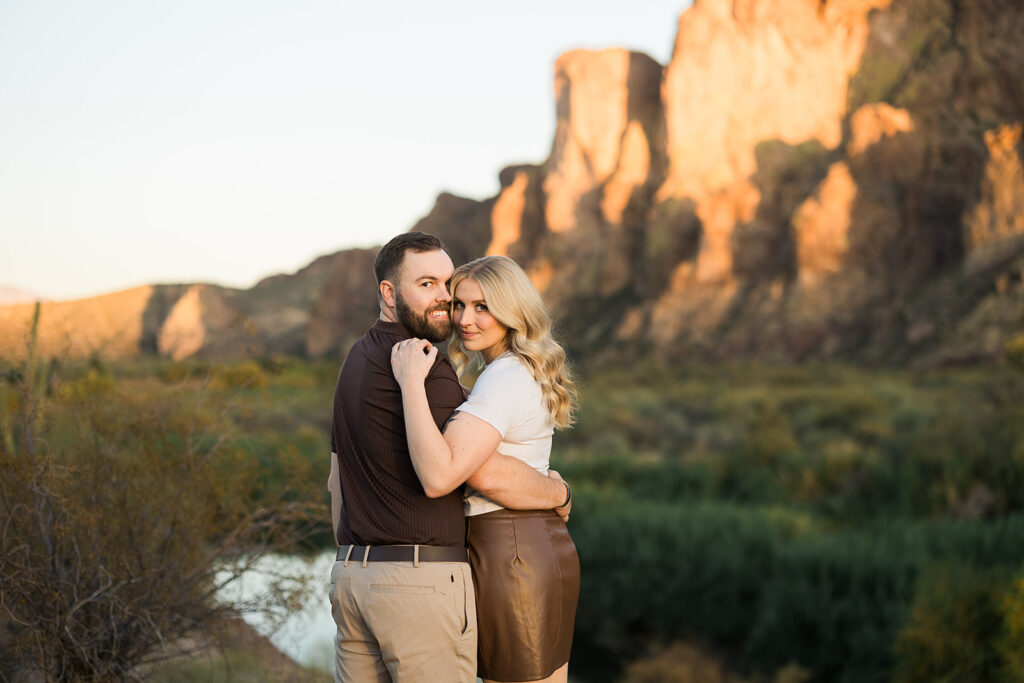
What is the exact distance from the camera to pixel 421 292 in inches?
103

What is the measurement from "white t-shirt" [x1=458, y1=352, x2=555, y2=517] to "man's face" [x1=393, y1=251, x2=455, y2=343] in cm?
21

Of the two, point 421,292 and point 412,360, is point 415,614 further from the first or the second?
point 421,292

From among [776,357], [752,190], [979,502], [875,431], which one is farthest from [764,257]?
[979,502]

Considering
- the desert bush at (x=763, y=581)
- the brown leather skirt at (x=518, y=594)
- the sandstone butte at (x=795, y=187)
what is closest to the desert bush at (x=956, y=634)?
the desert bush at (x=763, y=581)

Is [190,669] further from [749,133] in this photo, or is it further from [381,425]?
[749,133]

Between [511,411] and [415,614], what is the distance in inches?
22.5

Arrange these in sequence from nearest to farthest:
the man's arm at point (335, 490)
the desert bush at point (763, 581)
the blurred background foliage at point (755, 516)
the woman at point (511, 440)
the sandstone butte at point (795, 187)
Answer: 1. the woman at point (511, 440)
2. the man's arm at point (335, 490)
3. the blurred background foliage at point (755, 516)
4. the desert bush at point (763, 581)
5. the sandstone butte at point (795, 187)

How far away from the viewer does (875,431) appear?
1716cm

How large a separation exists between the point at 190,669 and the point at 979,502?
10362mm

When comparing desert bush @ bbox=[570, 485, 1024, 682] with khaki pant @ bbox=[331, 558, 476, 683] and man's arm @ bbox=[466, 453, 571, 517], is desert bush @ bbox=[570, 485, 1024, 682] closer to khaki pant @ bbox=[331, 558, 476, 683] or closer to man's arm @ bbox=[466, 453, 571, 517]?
man's arm @ bbox=[466, 453, 571, 517]

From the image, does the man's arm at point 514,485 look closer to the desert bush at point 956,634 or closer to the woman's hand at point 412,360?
the woman's hand at point 412,360

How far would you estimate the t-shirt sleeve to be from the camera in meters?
2.48

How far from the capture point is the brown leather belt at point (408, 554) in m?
2.45

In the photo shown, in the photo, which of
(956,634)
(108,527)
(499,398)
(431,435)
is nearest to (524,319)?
(499,398)
